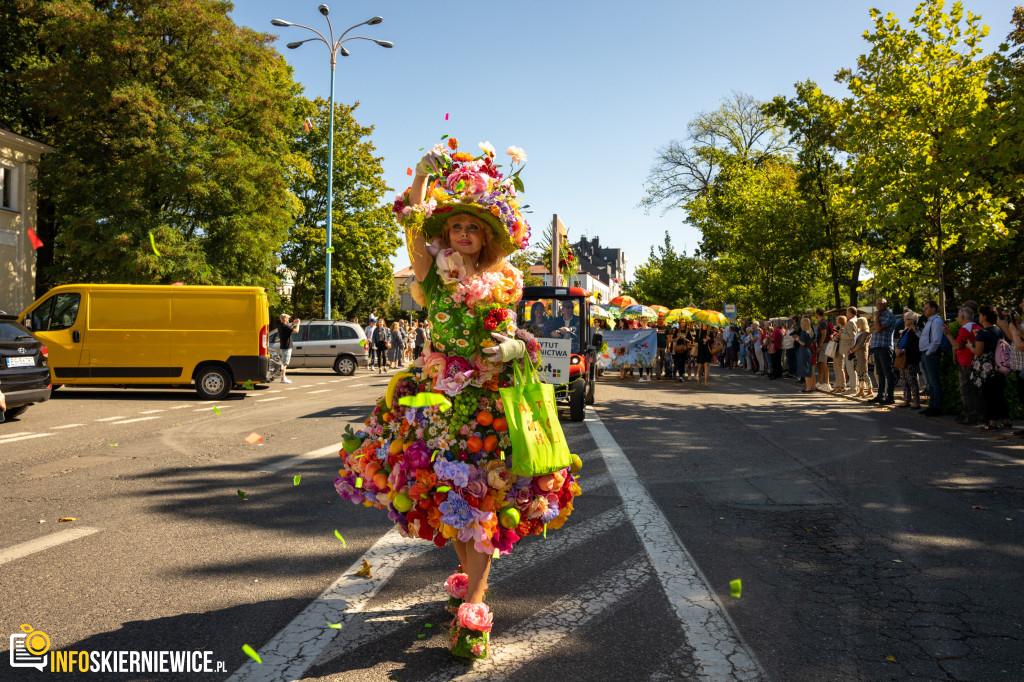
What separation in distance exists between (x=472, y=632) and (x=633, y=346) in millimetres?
19797

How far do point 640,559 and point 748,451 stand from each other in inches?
187

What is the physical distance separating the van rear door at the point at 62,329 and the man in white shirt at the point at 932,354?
16.4 m

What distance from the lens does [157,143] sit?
75.4ft

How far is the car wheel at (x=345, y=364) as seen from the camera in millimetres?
24406

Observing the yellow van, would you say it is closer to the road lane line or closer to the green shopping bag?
the road lane line

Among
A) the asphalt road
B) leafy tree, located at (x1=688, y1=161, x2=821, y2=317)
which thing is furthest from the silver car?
leafy tree, located at (x1=688, y1=161, x2=821, y2=317)

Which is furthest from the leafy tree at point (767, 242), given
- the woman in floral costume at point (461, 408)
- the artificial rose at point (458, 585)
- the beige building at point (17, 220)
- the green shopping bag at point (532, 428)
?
the artificial rose at point (458, 585)

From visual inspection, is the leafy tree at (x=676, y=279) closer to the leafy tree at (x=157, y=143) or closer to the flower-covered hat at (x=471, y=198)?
A: the leafy tree at (x=157, y=143)

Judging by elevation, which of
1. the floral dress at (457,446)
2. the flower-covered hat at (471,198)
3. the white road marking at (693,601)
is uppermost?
the flower-covered hat at (471,198)

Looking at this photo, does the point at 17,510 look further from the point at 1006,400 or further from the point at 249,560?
the point at 1006,400

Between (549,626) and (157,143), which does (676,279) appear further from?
(549,626)

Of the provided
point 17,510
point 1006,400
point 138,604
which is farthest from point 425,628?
point 1006,400

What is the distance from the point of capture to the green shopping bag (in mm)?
2977

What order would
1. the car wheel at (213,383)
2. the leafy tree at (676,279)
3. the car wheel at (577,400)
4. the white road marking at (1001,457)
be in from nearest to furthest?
1. the white road marking at (1001,457)
2. the car wheel at (577,400)
3. the car wheel at (213,383)
4. the leafy tree at (676,279)
